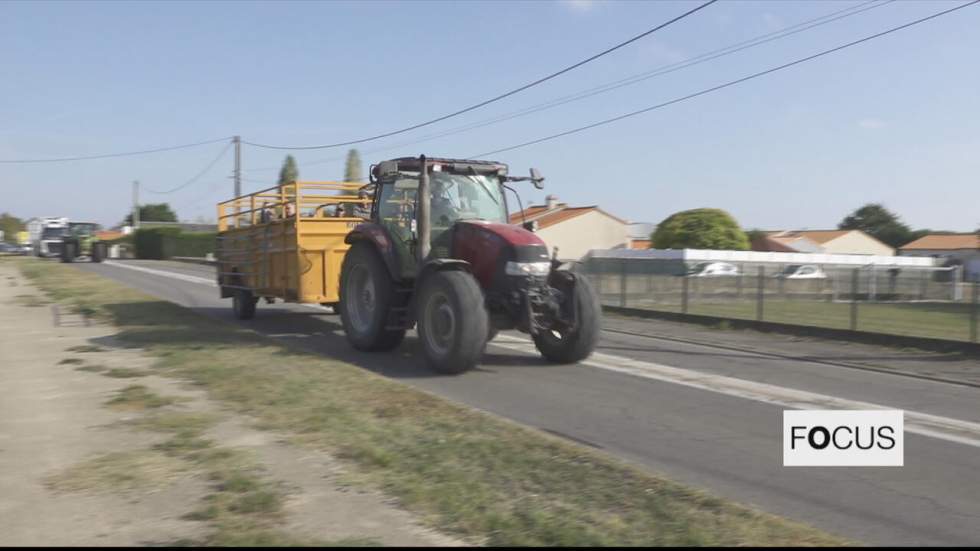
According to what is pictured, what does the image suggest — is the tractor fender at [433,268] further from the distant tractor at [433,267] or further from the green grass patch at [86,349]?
the green grass patch at [86,349]

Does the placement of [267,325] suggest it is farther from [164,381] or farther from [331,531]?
[331,531]

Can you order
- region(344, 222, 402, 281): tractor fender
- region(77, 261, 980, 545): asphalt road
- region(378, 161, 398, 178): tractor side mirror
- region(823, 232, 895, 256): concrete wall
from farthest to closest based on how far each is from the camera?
1. region(823, 232, 895, 256): concrete wall
2. region(378, 161, 398, 178): tractor side mirror
3. region(344, 222, 402, 281): tractor fender
4. region(77, 261, 980, 545): asphalt road

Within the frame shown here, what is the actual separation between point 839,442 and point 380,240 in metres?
6.92

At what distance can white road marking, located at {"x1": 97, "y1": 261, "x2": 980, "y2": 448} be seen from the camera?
25.1 ft

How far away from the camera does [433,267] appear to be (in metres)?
10.5

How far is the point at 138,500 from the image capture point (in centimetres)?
520

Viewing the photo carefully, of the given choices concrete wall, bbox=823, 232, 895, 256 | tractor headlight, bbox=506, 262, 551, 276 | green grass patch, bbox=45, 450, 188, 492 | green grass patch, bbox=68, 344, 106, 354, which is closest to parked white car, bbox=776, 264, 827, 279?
tractor headlight, bbox=506, 262, 551, 276

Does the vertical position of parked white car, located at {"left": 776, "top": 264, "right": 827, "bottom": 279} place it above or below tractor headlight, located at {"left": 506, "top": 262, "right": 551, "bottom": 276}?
below

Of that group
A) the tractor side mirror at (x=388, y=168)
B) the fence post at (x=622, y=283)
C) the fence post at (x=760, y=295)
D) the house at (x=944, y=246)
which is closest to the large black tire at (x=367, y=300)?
the tractor side mirror at (x=388, y=168)

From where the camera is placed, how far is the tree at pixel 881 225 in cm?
10175

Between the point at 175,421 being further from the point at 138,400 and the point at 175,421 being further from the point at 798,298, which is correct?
the point at 798,298

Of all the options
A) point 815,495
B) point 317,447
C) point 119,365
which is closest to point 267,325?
point 119,365

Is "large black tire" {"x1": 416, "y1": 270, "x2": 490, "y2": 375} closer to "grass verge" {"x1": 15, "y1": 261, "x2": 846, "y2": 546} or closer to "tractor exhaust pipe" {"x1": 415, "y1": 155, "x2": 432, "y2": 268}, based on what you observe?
"tractor exhaust pipe" {"x1": 415, "y1": 155, "x2": 432, "y2": 268}

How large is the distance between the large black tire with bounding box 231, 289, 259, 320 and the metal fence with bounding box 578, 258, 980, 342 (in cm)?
765
